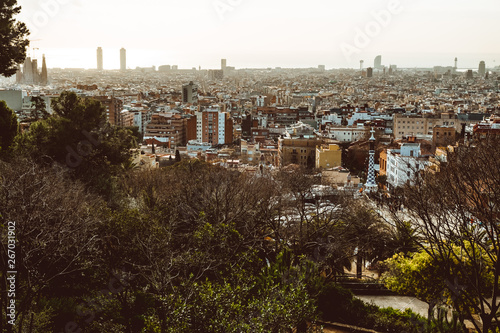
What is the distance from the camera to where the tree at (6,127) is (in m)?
11.9

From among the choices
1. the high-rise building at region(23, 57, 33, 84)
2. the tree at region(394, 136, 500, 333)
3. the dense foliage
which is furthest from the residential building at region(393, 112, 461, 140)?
the high-rise building at region(23, 57, 33, 84)

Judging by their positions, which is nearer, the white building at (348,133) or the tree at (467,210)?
the tree at (467,210)

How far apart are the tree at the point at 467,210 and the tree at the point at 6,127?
843 cm

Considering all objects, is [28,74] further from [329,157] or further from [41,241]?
[41,241]

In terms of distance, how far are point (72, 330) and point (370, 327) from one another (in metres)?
4.05

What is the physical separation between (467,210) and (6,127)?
31.2 feet

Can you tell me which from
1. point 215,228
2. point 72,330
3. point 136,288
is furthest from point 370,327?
point 72,330

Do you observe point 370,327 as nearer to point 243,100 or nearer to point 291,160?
point 291,160

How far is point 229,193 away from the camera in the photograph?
36.2 ft

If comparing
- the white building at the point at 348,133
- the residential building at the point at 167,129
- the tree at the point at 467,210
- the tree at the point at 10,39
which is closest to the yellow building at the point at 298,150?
the white building at the point at 348,133

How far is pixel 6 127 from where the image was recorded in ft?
39.7

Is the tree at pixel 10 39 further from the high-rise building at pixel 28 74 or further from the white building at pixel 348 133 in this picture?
the high-rise building at pixel 28 74

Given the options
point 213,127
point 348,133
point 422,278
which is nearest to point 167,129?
point 213,127

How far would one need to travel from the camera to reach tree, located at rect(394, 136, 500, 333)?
20.8ft
